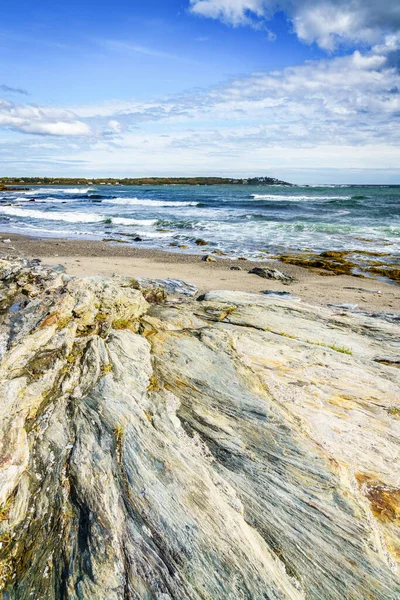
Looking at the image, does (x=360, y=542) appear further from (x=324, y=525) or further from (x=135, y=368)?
(x=135, y=368)

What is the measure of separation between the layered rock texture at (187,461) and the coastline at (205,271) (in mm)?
7388

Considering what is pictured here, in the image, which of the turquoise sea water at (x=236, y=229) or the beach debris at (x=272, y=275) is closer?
the beach debris at (x=272, y=275)

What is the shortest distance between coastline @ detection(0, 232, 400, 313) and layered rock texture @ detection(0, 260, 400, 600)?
739 cm

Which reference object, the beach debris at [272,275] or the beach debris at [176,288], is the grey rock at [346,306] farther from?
the beach debris at [176,288]

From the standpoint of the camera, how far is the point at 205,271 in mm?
18375

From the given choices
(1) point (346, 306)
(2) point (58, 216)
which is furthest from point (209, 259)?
(2) point (58, 216)

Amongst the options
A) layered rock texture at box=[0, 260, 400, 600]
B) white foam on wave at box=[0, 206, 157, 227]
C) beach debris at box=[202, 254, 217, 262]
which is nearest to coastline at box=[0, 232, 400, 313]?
beach debris at box=[202, 254, 217, 262]

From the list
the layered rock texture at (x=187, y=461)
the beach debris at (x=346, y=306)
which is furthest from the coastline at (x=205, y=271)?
the layered rock texture at (x=187, y=461)

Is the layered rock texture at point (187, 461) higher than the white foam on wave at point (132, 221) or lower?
higher

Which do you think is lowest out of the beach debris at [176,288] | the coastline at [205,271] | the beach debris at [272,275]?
the coastline at [205,271]

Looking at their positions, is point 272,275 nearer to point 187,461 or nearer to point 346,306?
point 346,306

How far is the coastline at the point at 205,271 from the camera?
1477 centimetres

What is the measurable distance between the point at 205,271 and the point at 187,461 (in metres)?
14.3

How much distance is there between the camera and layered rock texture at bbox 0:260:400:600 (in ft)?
11.5
